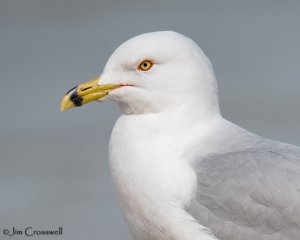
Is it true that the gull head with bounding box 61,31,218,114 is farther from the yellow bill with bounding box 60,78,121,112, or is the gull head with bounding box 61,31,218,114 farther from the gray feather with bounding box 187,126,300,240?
the gray feather with bounding box 187,126,300,240

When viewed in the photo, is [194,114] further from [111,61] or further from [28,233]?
[28,233]

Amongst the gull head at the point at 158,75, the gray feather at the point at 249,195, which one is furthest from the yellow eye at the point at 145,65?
the gray feather at the point at 249,195

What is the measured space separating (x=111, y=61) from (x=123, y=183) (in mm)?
621

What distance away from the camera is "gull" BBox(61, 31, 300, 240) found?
4.79 meters

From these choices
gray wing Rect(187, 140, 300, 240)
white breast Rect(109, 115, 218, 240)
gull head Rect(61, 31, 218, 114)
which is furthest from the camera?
gull head Rect(61, 31, 218, 114)

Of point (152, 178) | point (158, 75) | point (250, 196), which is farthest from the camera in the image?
point (158, 75)

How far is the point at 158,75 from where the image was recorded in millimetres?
5094

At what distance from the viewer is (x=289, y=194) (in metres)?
4.74

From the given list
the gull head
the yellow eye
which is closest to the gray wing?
the gull head

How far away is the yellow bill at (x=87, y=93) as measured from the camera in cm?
513

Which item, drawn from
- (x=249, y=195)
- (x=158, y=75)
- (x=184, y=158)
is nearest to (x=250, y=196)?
(x=249, y=195)

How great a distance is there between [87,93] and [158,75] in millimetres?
378

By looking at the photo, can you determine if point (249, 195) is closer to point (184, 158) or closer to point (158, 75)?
point (184, 158)

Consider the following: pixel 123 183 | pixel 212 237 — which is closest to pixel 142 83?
pixel 123 183
